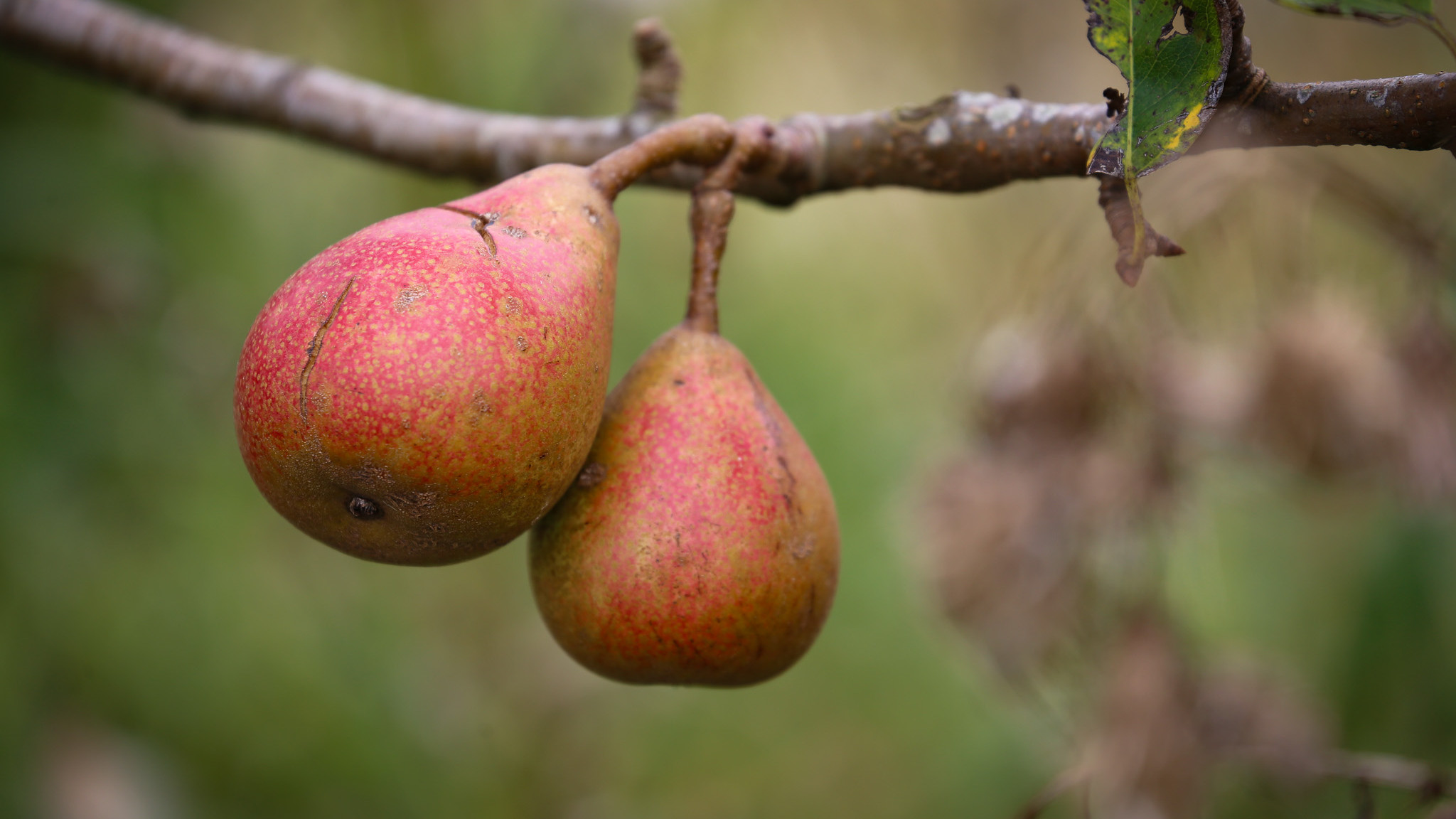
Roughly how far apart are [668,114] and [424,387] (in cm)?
75

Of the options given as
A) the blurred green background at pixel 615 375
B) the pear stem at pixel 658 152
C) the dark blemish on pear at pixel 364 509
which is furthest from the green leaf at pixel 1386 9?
the blurred green background at pixel 615 375

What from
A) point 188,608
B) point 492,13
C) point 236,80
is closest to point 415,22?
point 492,13

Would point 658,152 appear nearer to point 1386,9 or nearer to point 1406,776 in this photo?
point 1386,9

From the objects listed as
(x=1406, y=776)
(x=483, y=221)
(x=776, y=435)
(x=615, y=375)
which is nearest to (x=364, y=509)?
(x=483, y=221)

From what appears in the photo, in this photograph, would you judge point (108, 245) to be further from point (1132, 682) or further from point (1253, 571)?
point (1253, 571)

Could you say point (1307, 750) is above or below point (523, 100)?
below

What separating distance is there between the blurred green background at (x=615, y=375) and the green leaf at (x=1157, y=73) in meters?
1.10

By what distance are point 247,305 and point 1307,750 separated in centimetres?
254

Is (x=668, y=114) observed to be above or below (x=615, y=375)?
above

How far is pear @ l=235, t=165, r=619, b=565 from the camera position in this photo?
0.69m

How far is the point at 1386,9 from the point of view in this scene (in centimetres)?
58

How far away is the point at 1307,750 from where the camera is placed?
1.69 m

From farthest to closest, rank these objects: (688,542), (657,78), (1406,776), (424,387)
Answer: (657,78) < (1406,776) < (688,542) < (424,387)

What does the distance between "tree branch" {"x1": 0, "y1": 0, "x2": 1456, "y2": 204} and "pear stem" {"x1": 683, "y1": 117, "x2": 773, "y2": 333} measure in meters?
0.05
